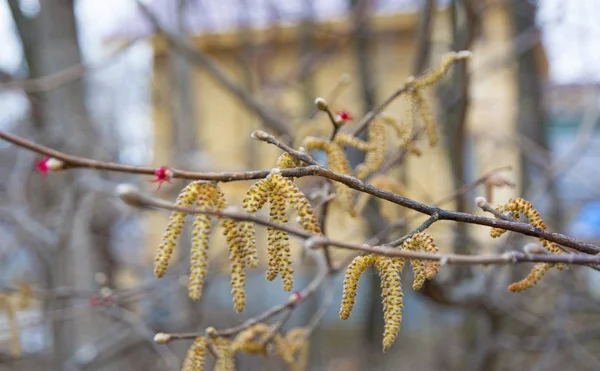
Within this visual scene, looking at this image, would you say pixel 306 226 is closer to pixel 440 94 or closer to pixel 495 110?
pixel 440 94

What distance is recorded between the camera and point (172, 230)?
792mm

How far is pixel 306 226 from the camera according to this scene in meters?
0.77

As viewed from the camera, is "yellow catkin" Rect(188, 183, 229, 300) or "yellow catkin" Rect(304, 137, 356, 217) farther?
"yellow catkin" Rect(304, 137, 356, 217)

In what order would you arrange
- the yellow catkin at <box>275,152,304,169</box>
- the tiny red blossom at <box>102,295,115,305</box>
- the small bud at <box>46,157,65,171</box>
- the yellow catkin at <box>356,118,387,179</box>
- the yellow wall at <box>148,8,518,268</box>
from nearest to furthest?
the small bud at <box>46,157,65,171</box>, the yellow catkin at <box>275,152,304,169</box>, the yellow catkin at <box>356,118,387,179</box>, the tiny red blossom at <box>102,295,115,305</box>, the yellow wall at <box>148,8,518,268</box>

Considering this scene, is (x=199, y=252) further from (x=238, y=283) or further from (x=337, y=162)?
(x=337, y=162)

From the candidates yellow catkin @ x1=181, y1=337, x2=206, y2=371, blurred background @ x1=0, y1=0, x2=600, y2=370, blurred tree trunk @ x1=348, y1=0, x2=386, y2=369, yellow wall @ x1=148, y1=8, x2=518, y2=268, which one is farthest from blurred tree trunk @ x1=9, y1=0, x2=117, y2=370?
yellow wall @ x1=148, y1=8, x2=518, y2=268

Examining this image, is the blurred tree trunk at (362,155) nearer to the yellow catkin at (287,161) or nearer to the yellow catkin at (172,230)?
the yellow catkin at (287,161)

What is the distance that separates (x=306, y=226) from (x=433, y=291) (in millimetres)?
1673

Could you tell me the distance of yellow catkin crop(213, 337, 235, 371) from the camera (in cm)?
110

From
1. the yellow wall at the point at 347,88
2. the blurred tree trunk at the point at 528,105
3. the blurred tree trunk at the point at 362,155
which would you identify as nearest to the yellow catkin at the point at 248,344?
the blurred tree trunk at the point at 362,155

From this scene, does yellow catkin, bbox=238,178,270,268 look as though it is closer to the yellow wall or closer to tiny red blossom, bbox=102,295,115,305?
tiny red blossom, bbox=102,295,115,305

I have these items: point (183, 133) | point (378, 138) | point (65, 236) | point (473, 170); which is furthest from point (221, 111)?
point (378, 138)

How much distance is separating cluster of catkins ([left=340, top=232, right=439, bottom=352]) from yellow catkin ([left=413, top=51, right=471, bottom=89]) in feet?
1.51

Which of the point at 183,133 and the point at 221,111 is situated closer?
the point at 183,133
